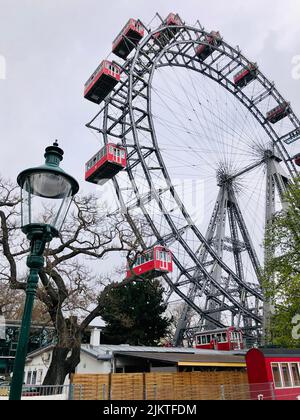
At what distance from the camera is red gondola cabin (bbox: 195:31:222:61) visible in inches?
1337

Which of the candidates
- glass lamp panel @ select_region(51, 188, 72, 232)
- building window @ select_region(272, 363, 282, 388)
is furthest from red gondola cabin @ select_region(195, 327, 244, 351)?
glass lamp panel @ select_region(51, 188, 72, 232)

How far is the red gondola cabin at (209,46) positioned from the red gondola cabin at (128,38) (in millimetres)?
7264

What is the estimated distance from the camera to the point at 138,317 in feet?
88.4

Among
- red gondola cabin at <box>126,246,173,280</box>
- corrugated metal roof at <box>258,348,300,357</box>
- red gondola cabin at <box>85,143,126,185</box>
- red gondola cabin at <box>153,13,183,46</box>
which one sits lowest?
corrugated metal roof at <box>258,348,300,357</box>

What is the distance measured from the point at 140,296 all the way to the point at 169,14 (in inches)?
958

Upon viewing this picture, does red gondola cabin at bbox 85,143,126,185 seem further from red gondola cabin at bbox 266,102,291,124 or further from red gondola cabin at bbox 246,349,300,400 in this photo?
red gondola cabin at bbox 266,102,291,124

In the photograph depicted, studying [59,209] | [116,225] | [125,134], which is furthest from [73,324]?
[125,134]

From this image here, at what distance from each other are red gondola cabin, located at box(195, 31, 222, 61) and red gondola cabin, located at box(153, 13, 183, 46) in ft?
9.90

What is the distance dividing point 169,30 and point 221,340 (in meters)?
26.2

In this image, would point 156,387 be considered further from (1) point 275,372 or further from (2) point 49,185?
(2) point 49,185

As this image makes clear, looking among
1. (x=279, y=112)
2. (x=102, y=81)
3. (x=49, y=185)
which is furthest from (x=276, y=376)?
(x=279, y=112)

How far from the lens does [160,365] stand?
54.2ft

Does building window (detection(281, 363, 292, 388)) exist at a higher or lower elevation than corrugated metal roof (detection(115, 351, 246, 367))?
lower

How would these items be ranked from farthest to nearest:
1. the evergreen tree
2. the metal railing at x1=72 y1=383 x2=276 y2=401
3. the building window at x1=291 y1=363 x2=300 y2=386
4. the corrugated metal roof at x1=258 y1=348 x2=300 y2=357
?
the evergreen tree, the building window at x1=291 y1=363 x2=300 y2=386, the corrugated metal roof at x1=258 y1=348 x2=300 y2=357, the metal railing at x1=72 y1=383 x2=276 y2=401
